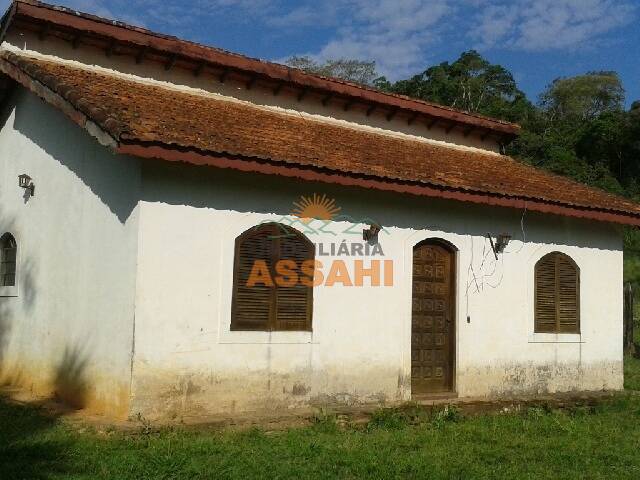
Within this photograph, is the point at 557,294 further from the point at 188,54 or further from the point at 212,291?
the point at 188,54

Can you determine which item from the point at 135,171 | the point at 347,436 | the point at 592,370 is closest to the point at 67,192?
the point at 135,171

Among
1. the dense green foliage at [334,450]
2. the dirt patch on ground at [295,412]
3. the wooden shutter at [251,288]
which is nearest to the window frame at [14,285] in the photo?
the dirt patch on ground at [295,412]

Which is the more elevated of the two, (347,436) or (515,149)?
(515,149)

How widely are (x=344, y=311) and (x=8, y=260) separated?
16.8 feet

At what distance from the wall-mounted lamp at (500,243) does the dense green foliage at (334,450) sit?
2.50 metres

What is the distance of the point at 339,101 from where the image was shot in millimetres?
11258

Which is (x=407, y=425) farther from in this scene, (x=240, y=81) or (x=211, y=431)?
(x=240, y=81)

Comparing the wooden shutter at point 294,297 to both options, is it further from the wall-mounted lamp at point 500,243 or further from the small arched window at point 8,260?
the small arched window at point 8,260

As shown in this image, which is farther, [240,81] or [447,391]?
[240,81]

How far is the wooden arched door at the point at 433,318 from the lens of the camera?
9.10m

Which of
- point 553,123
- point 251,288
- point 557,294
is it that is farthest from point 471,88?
point 251,288

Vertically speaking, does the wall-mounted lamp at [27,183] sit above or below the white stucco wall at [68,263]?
above

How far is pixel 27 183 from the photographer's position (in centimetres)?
934

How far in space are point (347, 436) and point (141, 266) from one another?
8.94 ft
